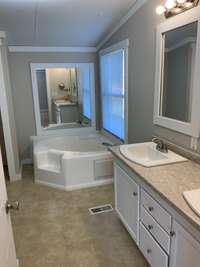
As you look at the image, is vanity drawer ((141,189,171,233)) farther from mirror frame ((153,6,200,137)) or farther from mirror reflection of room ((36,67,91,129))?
mirror reflection of room ((36,67,91,129))

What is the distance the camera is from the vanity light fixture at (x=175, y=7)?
1724 millimetres

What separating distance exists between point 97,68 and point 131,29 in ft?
4.85

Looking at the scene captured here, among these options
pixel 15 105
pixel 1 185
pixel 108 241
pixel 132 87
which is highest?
pixel 132 87

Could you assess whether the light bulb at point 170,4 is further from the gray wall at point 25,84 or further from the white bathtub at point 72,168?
the gray wall at point 25,84

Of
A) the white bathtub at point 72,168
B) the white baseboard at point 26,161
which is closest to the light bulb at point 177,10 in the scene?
the white bathtub at point 72,168

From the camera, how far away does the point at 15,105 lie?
389 centimetres

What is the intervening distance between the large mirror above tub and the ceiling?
0.48 metres

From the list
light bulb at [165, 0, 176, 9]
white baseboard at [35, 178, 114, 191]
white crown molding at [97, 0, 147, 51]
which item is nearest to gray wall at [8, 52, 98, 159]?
white crown molding at [97, 0, 147, 51]

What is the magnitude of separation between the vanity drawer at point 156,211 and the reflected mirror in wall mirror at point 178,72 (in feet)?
2.51

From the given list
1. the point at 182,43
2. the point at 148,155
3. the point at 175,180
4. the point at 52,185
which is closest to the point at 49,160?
the point at 52,185

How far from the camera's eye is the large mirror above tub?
13.1 feet

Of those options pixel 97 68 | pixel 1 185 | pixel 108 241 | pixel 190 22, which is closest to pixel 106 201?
pixel 108 241

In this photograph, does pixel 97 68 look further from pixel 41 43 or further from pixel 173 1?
pixel 173 1

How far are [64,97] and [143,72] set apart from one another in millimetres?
1902
